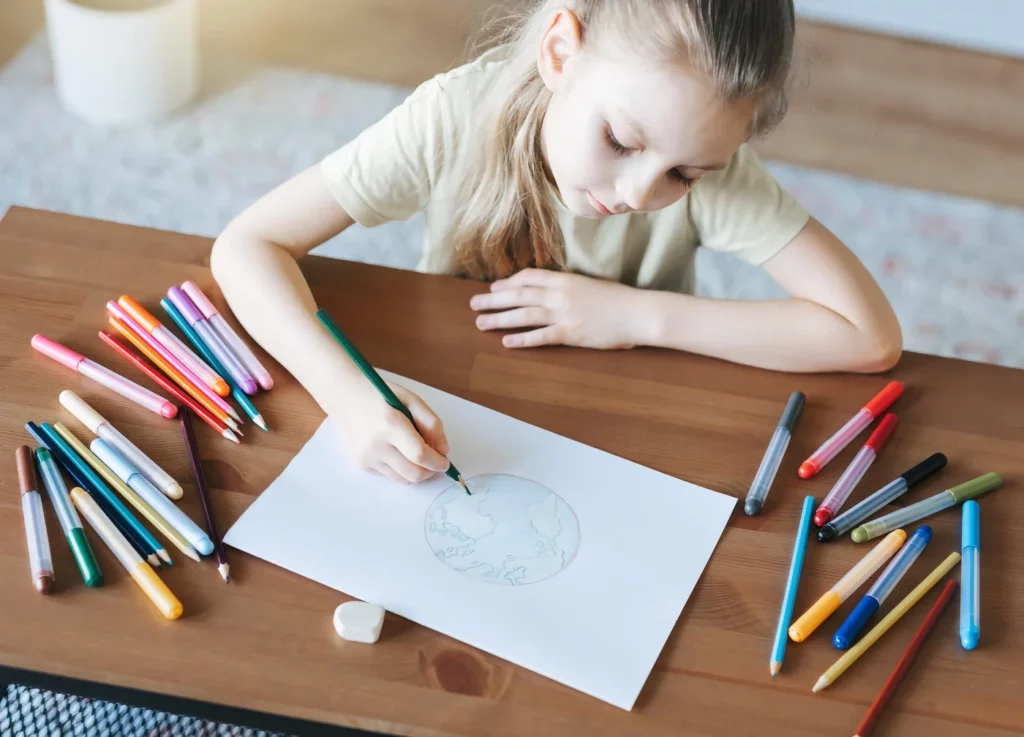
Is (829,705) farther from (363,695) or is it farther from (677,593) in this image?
(363,695)

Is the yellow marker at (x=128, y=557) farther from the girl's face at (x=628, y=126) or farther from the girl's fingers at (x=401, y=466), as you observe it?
the girl's face at (x=628, y=126)

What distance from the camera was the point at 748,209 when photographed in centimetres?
94

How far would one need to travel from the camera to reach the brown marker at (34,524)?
0.63 meters

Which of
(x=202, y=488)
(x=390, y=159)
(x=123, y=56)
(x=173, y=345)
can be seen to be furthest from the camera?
(x=123, y=56)

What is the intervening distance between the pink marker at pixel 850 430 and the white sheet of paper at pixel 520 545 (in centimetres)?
8

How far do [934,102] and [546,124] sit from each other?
1.54 metres

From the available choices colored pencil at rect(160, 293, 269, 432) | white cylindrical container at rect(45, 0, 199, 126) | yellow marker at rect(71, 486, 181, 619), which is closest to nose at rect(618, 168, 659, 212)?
colored pencil at rect(160, 293, 269, 432)

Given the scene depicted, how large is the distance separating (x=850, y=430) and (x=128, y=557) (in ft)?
1.76

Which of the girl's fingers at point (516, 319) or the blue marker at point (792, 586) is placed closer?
the blue marker at point (792, 586)

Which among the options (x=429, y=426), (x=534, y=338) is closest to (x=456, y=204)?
(x=534, y=338)

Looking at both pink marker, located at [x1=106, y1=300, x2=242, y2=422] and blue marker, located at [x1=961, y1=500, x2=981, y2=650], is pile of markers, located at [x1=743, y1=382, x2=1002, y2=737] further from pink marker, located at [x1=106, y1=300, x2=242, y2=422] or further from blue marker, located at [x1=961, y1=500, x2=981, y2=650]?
pink marker, located at [x1=106, y1=300, x2=242, y2=422]

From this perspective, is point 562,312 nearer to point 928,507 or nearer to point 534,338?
point 534,338

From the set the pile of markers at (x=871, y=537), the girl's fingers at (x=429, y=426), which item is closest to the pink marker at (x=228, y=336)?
the girl's fingers at (x=429, y=426)

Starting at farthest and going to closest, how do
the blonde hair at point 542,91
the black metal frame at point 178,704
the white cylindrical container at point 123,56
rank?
the white cylindrical container at point 123,56, the blonde hair at point 542,91, the black metal frame at point 178,704
